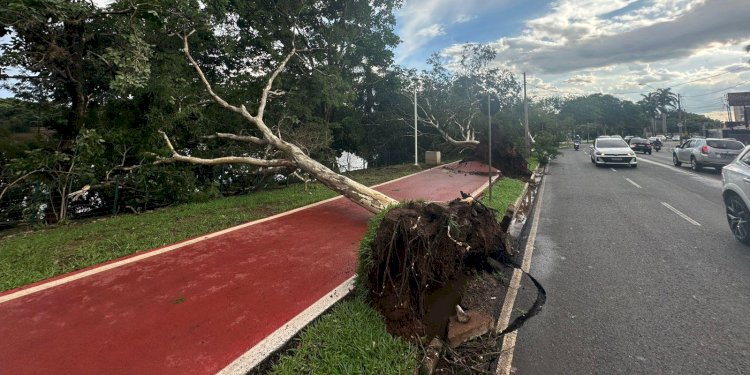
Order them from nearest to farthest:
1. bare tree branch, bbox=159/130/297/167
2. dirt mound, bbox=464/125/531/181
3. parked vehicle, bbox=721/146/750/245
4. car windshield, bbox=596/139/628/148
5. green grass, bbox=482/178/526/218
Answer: parked vehicle, bbox=721/146/750/245, green grass, bbox=482/178/526/218, bare tree branch, bbox=159/130/297/167, dirt mound, bbox=464/125/531/181, car windshield, bbox=596/139/628/148

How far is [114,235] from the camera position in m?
6.70

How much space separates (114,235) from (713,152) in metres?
21.3

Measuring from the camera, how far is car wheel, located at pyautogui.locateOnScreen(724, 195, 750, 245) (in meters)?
5.59

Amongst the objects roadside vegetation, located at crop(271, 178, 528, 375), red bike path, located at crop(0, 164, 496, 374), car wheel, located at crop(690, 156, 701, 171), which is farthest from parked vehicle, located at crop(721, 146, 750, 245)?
car wheel, located at crop(690, 156, 701, 171)

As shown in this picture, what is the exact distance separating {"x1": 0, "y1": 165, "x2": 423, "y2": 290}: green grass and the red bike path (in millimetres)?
472

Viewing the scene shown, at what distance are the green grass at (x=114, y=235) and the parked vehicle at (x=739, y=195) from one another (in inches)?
349

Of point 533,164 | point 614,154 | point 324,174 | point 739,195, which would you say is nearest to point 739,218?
point 739,195

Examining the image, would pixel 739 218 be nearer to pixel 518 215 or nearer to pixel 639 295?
pixel 639 295

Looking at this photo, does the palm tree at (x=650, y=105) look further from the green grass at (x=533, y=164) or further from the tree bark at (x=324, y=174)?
the tree bark at (x=324, y=174)

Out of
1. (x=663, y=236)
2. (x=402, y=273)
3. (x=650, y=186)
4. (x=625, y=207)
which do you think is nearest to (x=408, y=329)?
(x=402, y=273)

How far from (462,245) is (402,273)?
3.43ft

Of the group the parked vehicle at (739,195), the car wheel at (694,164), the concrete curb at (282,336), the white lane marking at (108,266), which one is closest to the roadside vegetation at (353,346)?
the concrete curb at (282,336)

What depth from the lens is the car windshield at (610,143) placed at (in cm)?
1900

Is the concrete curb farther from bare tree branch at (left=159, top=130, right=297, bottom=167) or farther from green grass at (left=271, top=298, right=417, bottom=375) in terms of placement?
bare tree branch at (left=159, top=130, right=297, bottom=167)
